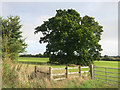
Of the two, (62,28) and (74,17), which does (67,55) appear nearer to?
(62,28)

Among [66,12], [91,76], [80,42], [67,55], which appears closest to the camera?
[91,76]

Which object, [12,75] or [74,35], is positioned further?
[74,35]

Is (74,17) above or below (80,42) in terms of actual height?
above

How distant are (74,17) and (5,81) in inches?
718

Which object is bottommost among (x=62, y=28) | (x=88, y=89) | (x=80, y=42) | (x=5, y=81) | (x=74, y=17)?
(x=88, y=89)

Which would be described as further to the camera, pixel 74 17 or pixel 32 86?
pixel 74 17

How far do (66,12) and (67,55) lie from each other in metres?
8.21

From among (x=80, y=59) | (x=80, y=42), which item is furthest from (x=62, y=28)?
(x=80, y=59)

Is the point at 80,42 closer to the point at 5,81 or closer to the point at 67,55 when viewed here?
the point at 67,55

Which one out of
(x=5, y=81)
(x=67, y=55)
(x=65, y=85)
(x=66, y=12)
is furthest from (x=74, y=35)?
(x=5, y=81)

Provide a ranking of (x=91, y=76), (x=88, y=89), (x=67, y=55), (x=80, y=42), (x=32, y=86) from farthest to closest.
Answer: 1. (x=67, y=55)
2. (x=80, y=42)
3. (x=91, y=76)
4. (x=88, y=89)
5. (x=32, y=86)

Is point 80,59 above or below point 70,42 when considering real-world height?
below

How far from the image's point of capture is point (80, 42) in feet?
69.9

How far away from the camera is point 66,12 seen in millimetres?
24703
